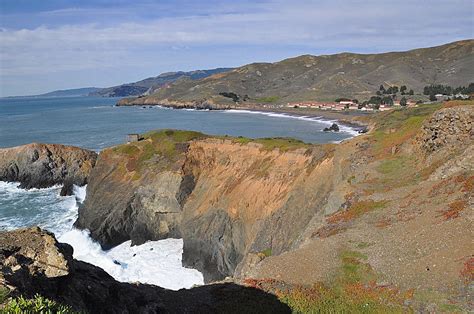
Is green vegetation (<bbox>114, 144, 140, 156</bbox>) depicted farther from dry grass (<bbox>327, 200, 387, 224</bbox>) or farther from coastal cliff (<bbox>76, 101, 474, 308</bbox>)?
dry grass (<bbox>327, 200, 387, 224</bbox>)

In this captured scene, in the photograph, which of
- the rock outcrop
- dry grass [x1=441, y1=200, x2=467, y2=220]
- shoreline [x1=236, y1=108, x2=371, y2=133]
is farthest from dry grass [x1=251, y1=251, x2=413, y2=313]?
shoreline [x1=236, y1=108, x2=371, y2=133]

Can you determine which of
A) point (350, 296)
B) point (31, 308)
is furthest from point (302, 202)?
point (31, 308)

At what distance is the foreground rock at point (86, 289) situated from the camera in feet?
48.4

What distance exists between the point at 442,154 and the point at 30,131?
447 ft

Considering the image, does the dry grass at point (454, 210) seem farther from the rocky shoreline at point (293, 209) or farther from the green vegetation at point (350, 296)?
the green vegetation at point (350, 296)

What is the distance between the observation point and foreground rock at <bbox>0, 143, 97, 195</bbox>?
248ft

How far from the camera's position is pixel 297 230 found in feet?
115

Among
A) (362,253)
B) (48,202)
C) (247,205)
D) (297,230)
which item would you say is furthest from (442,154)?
(48,202)

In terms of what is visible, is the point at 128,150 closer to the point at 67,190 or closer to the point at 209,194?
the point at 67,190

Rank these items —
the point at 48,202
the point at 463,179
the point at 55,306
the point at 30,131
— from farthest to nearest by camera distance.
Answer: the point at 30,131
the point at 48,202
the point at 463,179
the point at 55,306

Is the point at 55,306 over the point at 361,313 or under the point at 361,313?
over

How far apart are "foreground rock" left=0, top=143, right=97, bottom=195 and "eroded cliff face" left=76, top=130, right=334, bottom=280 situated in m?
18.0

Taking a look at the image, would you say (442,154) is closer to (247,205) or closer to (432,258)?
(432,258)

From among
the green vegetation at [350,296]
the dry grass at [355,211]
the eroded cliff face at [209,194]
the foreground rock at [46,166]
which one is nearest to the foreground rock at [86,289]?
the green vegetation at [350,296]
